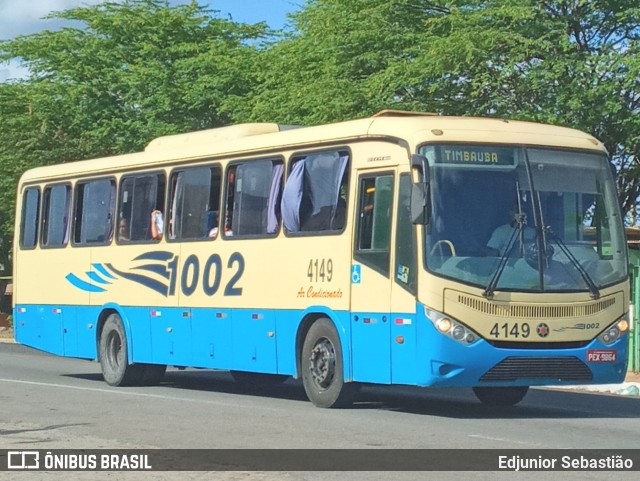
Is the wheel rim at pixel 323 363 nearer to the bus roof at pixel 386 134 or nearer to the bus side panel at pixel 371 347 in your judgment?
the bus side panel at pixel 371 347

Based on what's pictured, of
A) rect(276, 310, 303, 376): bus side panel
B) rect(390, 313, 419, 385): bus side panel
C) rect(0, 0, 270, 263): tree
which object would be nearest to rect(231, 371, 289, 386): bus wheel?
rect(276, 310, 303, 376): bus side panel

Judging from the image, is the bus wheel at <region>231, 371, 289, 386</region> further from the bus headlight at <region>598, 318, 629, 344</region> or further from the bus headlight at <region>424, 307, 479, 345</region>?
the bus headlight at <region>598, 318, 629, 344</region>

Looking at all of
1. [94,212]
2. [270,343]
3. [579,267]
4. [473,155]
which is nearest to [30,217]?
[94,212]

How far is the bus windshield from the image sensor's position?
50.9 feet

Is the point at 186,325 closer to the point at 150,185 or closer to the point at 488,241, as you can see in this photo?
the point at 150,185

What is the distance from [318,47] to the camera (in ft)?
122

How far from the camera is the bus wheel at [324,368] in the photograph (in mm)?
16703

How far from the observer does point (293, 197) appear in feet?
57.7

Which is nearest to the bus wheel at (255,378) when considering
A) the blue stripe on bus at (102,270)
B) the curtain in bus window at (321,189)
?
the blue stripe on bus at (102,270)

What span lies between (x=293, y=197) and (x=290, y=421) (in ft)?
11.0

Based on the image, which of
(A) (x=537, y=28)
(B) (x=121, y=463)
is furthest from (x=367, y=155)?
(A) (x=537, y=28)

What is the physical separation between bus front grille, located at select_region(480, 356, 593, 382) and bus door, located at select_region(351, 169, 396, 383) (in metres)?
1.20

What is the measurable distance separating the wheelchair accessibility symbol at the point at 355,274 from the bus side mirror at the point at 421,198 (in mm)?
1411

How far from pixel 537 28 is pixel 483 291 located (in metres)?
19.3
